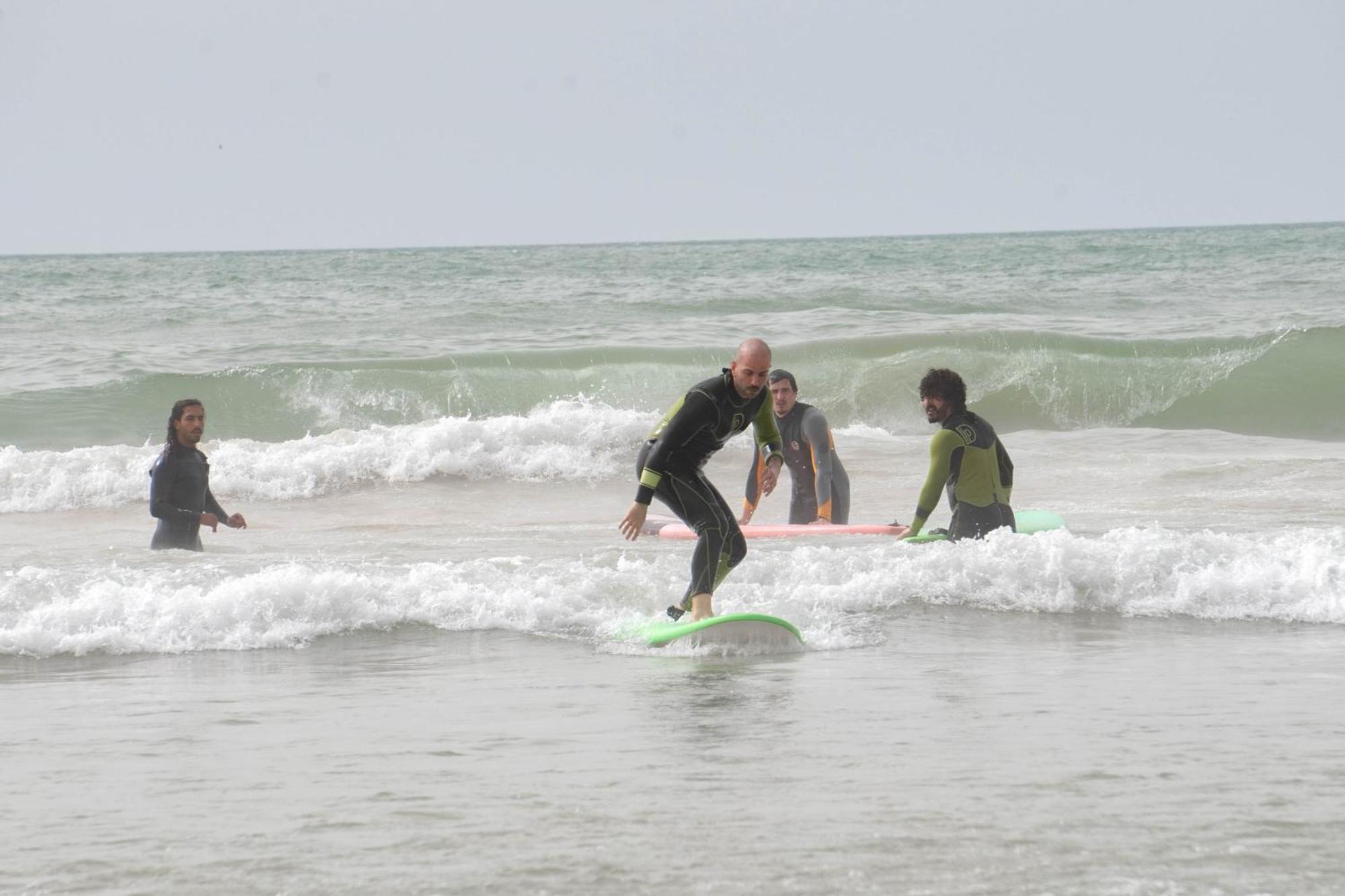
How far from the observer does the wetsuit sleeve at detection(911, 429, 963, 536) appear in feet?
28.6

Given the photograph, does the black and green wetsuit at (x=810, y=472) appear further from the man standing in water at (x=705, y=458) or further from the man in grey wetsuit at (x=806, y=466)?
the man standing in water at (x=705, y=458)

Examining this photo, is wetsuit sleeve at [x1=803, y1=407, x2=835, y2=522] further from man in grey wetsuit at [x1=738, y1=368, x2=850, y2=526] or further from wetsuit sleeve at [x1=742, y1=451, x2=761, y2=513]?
wetsuit sleeve at [x1=742, y1=451, x2=761, y2=513]

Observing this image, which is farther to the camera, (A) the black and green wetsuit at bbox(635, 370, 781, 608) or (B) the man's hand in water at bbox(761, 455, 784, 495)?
(B) the man's hand in water at bbox(761, 455, 784, 495)

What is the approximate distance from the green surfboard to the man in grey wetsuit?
3.54m

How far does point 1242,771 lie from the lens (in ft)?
14.2

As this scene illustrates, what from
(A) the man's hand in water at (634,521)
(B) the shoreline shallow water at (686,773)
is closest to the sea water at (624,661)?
(B) the shoreline shallow water at (686,773)

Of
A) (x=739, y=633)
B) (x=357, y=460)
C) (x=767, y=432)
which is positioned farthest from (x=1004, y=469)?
(x=357, y=460)

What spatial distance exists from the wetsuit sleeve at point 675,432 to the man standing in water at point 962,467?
6.79ft

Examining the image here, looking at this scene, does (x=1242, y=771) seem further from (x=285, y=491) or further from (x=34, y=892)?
(x=285, y=491)

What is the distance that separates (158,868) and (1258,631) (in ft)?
19.4

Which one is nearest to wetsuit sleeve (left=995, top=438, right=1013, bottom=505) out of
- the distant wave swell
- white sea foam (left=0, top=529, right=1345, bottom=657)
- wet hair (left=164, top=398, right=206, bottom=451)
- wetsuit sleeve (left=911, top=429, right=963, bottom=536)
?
wetsuit sleeve (left=911, top=429, right=963, bottom=536)

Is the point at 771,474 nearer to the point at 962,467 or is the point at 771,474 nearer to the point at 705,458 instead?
the point at 705,458

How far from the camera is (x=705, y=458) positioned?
7355 millimetres

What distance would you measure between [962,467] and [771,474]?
78.5 inches
